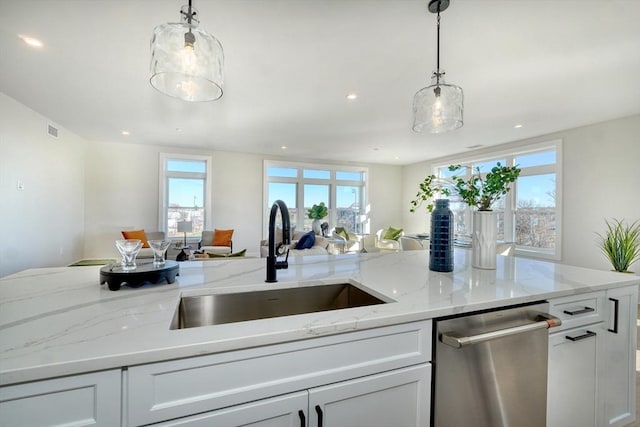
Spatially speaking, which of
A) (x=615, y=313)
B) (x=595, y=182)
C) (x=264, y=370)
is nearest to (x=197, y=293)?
(x=264, y=370)

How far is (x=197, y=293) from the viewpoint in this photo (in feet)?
3.75

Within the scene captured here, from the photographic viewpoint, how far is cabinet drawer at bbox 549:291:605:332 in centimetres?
122

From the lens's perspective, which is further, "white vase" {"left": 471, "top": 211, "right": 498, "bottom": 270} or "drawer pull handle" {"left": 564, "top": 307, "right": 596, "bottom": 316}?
"white vase" {"left": 471, "top": 211, "right": 498, "bottom": 270}

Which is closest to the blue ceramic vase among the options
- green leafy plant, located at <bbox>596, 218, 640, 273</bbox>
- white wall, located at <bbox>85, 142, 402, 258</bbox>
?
green leafy plant, located at <bbox>596, 218, 640, 273</bbox>

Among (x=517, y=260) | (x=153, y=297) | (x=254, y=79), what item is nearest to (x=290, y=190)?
(x=254, y=79)

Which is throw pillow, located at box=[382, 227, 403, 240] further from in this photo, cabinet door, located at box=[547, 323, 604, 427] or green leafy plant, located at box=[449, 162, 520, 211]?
cabinet door, located at box=[547, 323, 604, 427]

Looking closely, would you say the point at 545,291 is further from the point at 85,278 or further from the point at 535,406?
the point at 85,278

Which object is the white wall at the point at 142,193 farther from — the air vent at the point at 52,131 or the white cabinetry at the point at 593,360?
the white cabinetry at the point at 593,360

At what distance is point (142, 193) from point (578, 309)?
283 inches

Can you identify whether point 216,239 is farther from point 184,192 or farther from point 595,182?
point 595,182

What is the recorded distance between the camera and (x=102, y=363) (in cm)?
61

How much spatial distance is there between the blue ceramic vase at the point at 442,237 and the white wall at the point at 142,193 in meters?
5.87

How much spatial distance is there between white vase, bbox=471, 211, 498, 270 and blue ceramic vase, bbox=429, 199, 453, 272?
0.23 m

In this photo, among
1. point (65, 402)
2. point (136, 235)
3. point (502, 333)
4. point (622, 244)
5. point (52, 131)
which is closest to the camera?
point (65, 402)
